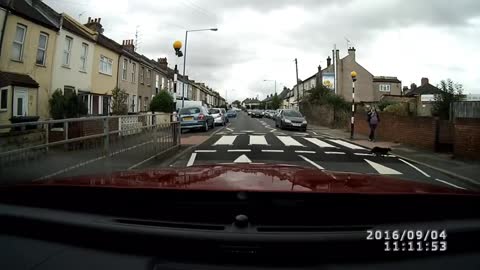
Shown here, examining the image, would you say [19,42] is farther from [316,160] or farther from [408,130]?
[408,130]

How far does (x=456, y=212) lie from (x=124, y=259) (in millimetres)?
1646

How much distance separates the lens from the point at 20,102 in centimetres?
1867

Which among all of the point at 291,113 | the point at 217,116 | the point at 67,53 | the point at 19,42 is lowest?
the point at 217,116

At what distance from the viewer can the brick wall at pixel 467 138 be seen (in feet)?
43.8

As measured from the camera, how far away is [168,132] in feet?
45.9

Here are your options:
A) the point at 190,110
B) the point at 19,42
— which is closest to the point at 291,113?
the point at 190,110

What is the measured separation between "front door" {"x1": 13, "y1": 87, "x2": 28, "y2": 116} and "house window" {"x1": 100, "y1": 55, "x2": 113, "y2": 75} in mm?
9309

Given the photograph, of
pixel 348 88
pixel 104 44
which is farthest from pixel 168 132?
pixel 348 88

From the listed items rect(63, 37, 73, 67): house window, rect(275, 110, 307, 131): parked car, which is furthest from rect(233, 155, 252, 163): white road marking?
rect(275, 110, 307, 131): parked car

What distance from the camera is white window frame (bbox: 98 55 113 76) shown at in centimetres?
2792

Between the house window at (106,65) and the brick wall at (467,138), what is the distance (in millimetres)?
21834

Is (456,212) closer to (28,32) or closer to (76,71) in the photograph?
(28,32)

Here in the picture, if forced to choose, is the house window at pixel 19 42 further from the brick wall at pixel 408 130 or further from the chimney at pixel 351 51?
the chimney at pixel 351 51

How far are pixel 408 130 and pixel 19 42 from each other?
1772cm
